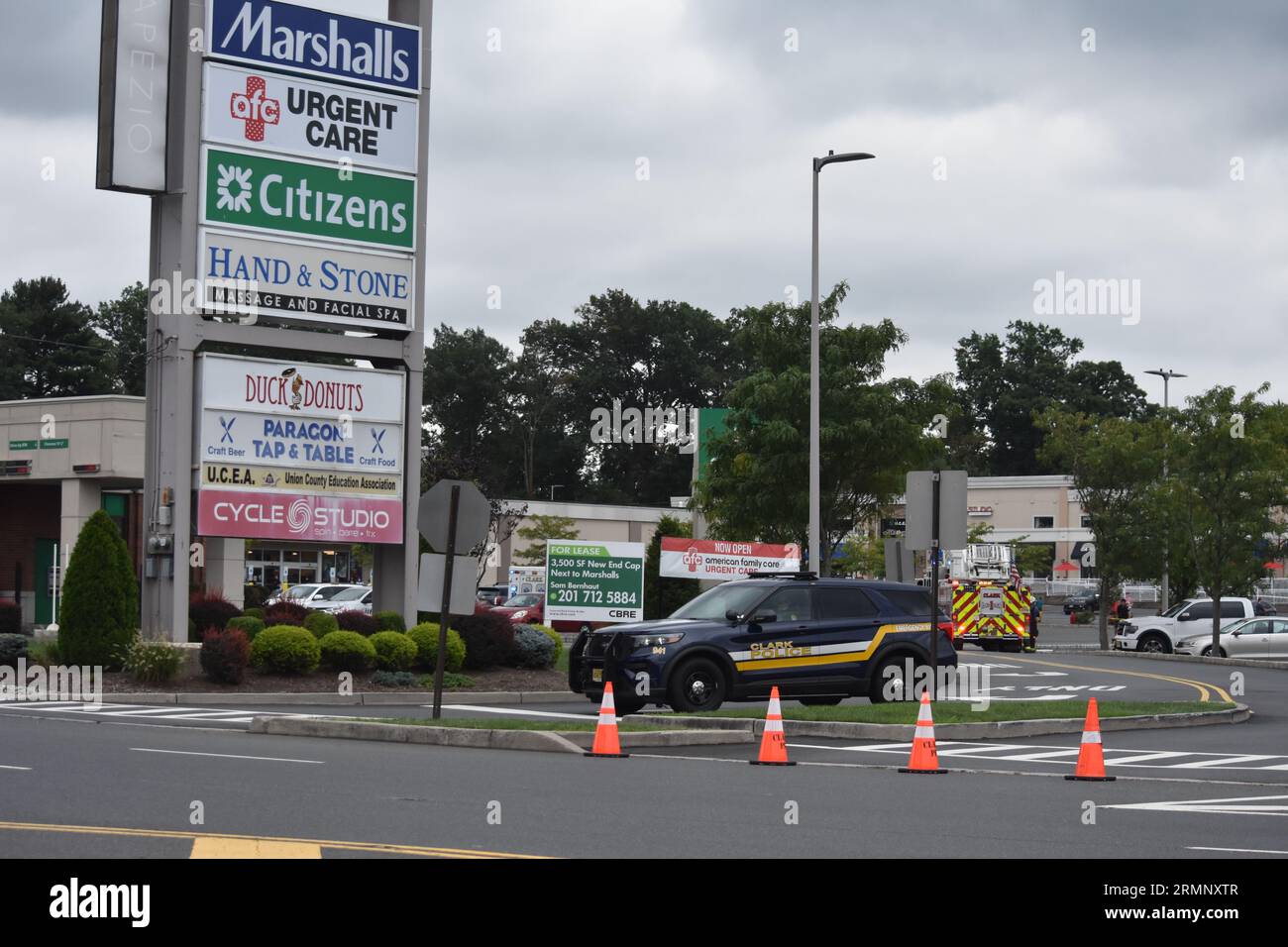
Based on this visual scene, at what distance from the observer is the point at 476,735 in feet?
59.3

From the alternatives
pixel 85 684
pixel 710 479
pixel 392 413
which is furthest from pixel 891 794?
pixel 710 479

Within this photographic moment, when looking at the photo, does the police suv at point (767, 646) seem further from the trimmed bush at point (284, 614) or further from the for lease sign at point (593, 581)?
the for lease sign at point (593, 581)

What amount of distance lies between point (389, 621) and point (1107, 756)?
13888 mm

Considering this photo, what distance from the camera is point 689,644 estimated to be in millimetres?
21297

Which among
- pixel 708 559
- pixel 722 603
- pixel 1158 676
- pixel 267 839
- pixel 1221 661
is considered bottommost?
pixel 1221 661

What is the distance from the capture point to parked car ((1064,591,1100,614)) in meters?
82.8

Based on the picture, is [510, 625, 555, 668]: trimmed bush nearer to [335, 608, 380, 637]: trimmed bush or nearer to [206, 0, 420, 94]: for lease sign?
[335, 608, 380, 637]: trimmed bush

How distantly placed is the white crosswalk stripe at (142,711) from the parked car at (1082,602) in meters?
63.5

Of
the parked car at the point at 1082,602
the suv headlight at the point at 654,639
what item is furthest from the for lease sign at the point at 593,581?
the parked car at the point at 1082,602

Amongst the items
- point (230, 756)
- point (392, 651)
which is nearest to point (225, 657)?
point (392, 651)

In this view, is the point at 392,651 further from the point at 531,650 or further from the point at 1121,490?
the point at 1121,490

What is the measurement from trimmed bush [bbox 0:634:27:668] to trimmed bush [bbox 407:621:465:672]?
598cm

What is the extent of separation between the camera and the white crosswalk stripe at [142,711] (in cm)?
2158

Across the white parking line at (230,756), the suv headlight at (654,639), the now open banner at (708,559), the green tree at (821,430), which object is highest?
the green tree at (821,430)
